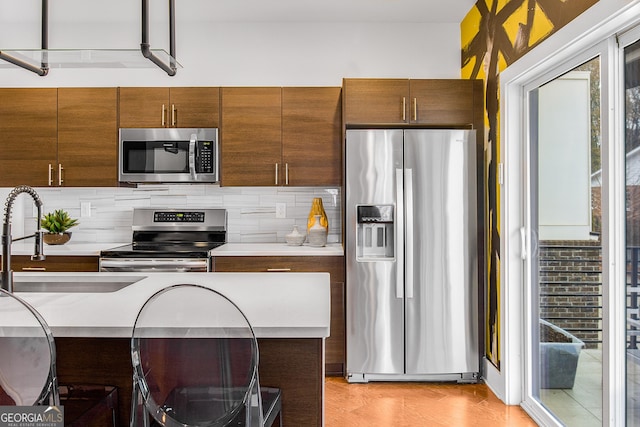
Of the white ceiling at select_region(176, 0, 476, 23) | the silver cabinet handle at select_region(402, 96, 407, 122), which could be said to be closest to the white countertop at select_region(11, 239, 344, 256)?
the silver cabinet handle at select_region(402, 96, 407, 122)

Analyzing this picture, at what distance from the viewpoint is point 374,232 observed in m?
3.43

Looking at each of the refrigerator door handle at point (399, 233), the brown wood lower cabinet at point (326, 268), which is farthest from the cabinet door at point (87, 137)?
the refrigerator door handle at point (399, 233)

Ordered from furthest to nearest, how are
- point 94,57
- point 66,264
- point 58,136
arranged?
point 58,136 < point 66,264 < point 94,57

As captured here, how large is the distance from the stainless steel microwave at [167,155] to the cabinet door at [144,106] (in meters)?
0.06

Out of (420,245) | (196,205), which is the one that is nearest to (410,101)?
(420,245)

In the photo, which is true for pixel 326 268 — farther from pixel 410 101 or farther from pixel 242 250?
pixel 410 101

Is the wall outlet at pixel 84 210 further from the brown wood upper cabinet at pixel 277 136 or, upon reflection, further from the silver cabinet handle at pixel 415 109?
the silver cabinet handle at pixel 415 109

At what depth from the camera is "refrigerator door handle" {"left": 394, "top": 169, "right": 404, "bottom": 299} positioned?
335 centimetres

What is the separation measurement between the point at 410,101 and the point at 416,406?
6.55ft

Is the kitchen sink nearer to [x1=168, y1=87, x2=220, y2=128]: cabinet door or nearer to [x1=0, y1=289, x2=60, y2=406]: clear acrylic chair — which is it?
[x1=0, y1=289, x2=60, y2=406]: clear acrylic chair

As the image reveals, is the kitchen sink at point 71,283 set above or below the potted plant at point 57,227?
below

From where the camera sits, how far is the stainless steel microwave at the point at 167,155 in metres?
3.75

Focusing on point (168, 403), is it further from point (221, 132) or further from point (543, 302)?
point (221, 132)

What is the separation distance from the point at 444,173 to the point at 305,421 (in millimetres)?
2154
